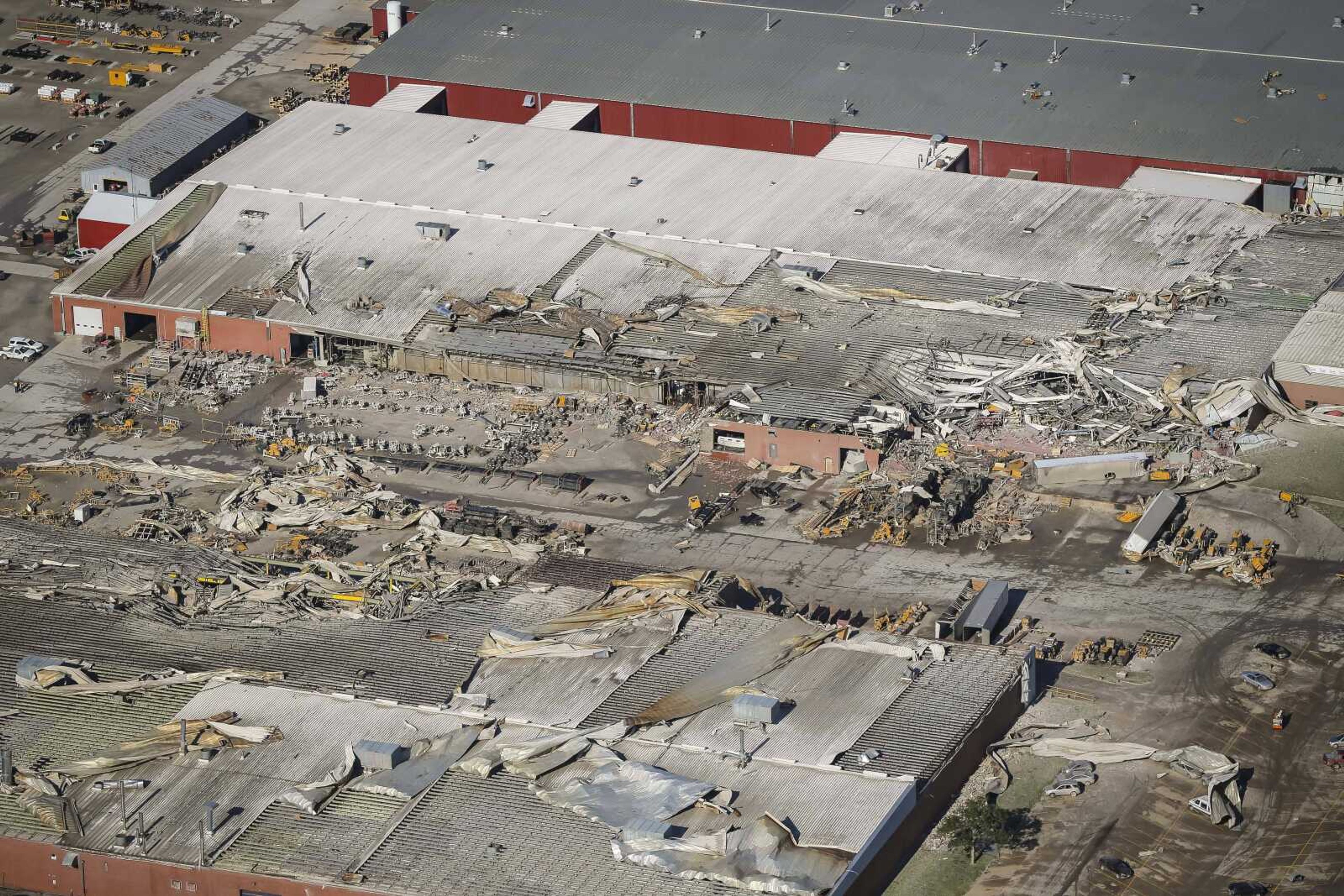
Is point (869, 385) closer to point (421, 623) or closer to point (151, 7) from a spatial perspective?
point (421, 623)

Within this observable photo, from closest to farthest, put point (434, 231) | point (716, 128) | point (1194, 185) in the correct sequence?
1. point (434, 231)
2. point (1194, 185)
3. point (716, 128)

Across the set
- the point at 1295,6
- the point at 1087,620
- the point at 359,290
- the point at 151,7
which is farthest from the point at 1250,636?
the point at 151,7

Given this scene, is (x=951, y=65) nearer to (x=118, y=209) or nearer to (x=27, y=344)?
(x=118, y=209)

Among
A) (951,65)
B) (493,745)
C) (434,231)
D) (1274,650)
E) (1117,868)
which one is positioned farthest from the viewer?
(951,65)

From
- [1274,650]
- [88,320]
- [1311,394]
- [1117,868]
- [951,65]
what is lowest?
[88,320]

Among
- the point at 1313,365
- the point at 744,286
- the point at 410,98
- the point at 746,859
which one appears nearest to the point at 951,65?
the point at 744,286

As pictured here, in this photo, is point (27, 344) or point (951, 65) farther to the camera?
point (951, 65)

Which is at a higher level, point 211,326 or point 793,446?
point 793,446
